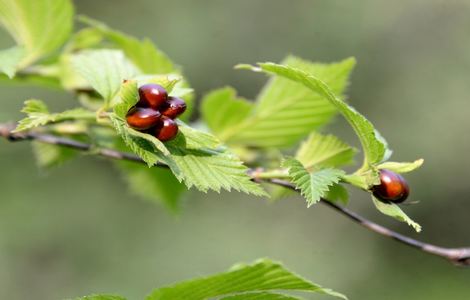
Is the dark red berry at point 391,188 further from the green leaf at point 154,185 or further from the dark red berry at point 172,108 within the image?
the green leaf at point 154,185

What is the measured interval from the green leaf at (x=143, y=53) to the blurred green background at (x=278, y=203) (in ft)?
14.8

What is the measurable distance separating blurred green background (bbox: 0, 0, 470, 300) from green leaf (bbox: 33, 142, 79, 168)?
444cm

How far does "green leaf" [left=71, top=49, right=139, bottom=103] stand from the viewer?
1.04m

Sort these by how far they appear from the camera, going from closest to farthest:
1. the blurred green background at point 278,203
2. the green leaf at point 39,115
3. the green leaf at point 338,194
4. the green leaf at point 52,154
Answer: the green leaf at point 39,115 < the green leaf at point 338,194 < the green leaf at point 52,154 < the blurred green background at point 278,203

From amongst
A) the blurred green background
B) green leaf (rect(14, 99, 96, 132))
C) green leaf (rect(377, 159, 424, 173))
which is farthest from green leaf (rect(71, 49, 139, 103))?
the blurred green background

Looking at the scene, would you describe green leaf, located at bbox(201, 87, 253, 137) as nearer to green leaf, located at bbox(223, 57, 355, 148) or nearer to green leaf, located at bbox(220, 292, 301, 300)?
green leaf, located at bbox(223, 57, 355, 148)

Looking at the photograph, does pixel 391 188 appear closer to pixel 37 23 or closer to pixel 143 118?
pixel 143 118

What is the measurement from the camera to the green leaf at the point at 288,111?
1343mm

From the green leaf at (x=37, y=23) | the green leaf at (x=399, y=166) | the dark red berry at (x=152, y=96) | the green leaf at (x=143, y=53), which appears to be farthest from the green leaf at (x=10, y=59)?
the green leaf at (x=399, y=166)

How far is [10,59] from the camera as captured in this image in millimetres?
1200

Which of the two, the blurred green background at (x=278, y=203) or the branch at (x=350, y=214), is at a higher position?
the blurred green background at (x=278, y=203)

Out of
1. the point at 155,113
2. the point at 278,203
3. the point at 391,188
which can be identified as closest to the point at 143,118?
the point at 155,113

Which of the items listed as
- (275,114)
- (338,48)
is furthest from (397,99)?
(275,114)

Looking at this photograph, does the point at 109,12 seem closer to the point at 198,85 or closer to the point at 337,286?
the point at 198,85
